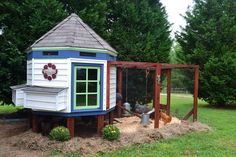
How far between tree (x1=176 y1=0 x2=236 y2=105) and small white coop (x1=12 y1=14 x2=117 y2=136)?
430 inches

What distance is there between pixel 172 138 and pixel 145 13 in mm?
7784

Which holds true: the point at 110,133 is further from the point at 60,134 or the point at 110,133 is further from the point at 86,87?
the point at 86,87

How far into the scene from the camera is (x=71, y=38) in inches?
365

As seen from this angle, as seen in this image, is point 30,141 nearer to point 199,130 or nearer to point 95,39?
point 95,39

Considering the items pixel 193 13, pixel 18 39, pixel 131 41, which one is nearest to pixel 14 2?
pixel 18 39

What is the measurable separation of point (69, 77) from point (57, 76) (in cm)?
38

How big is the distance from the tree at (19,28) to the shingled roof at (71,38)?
7.98ft

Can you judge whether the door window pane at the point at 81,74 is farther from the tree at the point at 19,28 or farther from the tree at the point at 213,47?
the tree at the point at 213,47

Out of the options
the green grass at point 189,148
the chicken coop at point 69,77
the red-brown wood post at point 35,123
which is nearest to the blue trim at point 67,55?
the chicken coop at point 69,77

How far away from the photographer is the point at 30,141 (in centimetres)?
857

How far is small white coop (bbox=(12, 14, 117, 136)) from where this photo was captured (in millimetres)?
8883

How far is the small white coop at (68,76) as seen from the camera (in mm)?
8883

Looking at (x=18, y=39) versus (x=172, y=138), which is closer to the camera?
(x=172, y=138)

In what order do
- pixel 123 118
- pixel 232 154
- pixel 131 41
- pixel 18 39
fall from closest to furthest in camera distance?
pixel 232 154 < pixel 18 39 < pixel 123 118 < pixel 131 41
